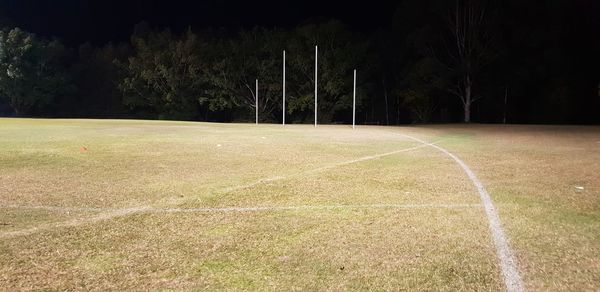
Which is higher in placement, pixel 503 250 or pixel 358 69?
pixel 358 69

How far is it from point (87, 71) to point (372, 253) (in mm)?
63826

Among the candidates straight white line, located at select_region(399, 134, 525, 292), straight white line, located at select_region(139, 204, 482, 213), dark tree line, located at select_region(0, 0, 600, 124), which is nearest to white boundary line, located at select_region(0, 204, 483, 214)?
straight white line, located at select_region(139, 204, 482, 213)

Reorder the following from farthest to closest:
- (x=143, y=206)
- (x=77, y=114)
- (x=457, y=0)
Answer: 1. (x=77, y=114)
2. (x=457, y=0)
3. (x=143, y=206)

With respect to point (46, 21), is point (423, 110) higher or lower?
lower

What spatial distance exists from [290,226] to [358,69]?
142 ft

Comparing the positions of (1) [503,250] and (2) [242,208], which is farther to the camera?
(2) [242,208]

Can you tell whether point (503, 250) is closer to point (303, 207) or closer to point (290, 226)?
point (290, 226)

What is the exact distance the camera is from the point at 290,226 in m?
4.85

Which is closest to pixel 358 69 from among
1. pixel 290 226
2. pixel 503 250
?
pixel 290 226

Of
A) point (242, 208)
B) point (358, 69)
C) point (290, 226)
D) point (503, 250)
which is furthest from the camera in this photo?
point (358, 69)

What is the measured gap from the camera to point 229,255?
3939 mm

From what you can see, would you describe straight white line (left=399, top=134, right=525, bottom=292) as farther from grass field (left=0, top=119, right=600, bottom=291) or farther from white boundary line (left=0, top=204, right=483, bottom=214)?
white boundary line (left=0, top=204, right=483, bottom=214)

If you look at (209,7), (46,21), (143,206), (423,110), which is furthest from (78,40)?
(143,206)

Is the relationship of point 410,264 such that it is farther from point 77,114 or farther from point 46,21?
point 46,21
